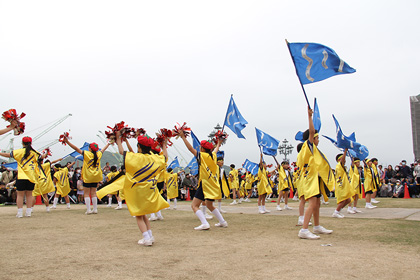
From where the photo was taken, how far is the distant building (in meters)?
43.8

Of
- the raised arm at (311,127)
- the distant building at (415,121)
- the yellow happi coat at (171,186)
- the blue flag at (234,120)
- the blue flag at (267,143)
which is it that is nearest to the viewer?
the raised arm at (311,127)

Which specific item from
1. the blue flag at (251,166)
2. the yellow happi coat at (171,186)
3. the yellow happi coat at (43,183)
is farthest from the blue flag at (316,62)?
the blue flag at (251,166)

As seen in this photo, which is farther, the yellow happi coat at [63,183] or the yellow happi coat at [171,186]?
the yellow happi coat at [63,183]

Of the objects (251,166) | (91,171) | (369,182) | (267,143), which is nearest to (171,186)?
(91,171)

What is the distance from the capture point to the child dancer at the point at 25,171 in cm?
1044

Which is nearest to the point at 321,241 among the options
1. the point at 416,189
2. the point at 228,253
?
the point at 228,253

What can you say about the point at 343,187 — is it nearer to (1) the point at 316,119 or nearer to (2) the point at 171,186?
(1) the point at 316,119

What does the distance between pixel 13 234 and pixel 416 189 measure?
913 inches

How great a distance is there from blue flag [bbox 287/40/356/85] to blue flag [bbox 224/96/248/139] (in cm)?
594

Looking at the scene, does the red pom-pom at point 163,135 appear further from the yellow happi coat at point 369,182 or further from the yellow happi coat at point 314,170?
the yellow happi coat at point 369,182

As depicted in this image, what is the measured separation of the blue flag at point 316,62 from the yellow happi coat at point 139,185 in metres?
3.47

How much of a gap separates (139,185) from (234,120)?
774 cm

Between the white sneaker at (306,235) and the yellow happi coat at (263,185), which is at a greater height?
the yellow happi coat at (263,185)

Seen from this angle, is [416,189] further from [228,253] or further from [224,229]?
[228,253]
